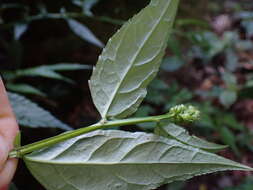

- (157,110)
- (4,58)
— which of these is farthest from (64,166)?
(157,110)

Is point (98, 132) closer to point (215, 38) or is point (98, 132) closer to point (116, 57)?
point (116, 57)

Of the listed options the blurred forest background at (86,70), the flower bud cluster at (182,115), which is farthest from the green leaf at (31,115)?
the flower bud cluster at (182,115)

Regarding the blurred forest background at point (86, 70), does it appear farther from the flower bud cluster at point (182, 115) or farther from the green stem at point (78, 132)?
the flower bud cluster at point (182, 115)

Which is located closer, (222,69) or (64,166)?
(64,166)

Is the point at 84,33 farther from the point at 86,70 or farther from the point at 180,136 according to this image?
the point at 180,136

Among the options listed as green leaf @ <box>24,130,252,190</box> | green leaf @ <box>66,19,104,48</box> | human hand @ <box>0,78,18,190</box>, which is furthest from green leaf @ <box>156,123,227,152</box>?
green leaf @ <box>66,19,104,48</box>
